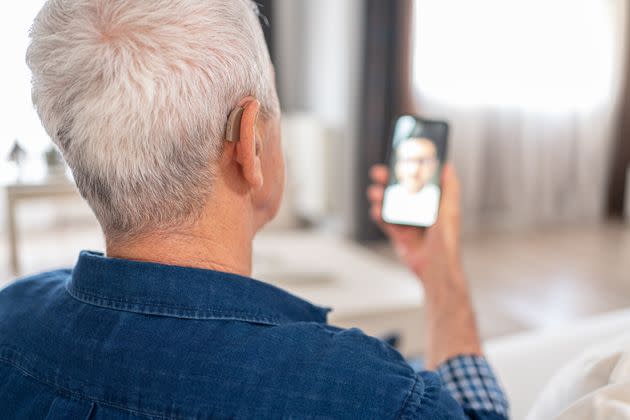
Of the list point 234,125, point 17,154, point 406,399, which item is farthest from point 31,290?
point 17,154

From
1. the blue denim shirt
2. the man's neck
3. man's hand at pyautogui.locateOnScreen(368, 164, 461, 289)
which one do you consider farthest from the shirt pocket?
man's hand at pyautogui.locateOnScreen(368, 164, 461, 289)

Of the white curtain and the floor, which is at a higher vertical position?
the white curtain

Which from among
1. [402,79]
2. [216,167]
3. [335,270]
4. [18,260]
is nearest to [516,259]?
[402,79]

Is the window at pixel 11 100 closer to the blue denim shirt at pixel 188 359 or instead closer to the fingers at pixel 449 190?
the fingers at pixel 449 190

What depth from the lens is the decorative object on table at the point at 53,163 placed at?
63.4 inches

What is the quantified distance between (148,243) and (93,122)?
0.12m

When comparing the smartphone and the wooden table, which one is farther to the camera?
the wooden table

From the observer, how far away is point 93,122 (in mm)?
524

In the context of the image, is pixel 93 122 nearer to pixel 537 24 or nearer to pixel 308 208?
pixel 308 208

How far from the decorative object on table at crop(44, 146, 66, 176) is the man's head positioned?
93 cm

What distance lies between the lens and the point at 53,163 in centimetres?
165

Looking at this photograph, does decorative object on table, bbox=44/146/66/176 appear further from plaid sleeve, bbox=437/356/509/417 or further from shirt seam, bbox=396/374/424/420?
shirt seam, bbox=396/374/424/420

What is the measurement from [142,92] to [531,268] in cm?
280

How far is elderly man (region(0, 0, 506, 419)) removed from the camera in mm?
482
